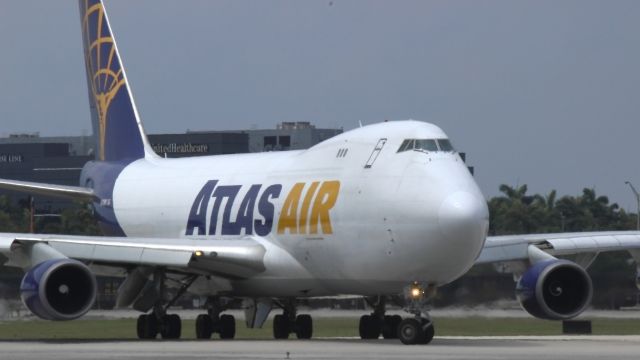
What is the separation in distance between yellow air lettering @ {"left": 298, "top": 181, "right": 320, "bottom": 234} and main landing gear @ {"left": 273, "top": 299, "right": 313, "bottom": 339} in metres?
3.68

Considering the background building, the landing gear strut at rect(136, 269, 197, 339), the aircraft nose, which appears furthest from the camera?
the background building

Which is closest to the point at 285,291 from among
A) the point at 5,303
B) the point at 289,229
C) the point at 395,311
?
the point at 289,229

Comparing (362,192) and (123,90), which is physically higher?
(123,90)

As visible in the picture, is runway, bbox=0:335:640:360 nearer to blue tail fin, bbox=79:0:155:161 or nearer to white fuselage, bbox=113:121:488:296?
white fuselage, bbox=113:121:488:296

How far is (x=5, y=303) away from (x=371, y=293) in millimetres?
23872

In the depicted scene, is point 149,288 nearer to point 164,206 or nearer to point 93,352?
point 164,206

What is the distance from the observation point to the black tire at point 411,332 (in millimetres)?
33094

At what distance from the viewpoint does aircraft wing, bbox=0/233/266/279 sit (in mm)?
36250

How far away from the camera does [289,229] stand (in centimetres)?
3744

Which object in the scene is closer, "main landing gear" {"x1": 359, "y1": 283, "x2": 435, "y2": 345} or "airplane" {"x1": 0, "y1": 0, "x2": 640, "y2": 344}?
"main landing gear" {"x1": 359, "y1": 283, "x2": 435, "y2": 345}

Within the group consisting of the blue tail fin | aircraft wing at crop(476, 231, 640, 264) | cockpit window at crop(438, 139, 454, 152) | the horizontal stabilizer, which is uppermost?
the blue tail fin

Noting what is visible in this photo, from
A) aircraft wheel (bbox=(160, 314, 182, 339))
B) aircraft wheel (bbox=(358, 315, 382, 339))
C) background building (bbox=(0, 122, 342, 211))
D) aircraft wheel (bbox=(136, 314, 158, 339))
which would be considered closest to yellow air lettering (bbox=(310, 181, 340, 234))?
aircraft wheel (bbox=(358, 315, 382, 339))

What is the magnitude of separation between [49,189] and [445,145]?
42.9 ft

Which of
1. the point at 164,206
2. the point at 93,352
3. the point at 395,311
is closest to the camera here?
the point at 93,352
